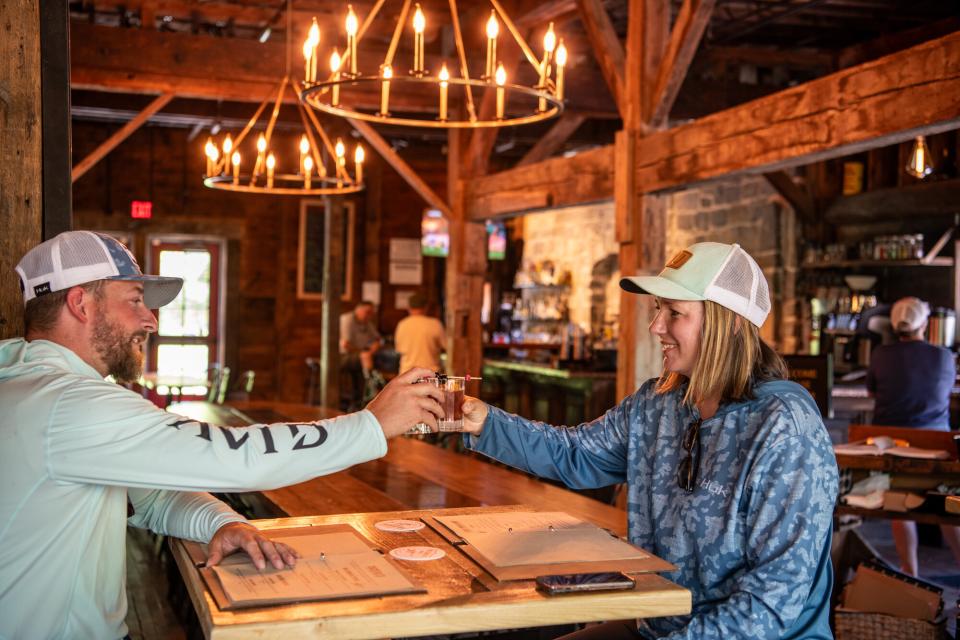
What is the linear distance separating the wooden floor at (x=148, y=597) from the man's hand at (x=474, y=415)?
1986 mm

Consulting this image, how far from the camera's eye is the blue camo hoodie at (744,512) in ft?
6.90

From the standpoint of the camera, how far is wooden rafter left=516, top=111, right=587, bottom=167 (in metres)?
8.98

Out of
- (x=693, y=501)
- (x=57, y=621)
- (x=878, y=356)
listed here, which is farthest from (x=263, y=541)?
(x=878, y=356)

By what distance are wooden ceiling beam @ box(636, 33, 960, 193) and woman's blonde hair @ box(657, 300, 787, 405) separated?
209cm

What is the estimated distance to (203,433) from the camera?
6.45 ft

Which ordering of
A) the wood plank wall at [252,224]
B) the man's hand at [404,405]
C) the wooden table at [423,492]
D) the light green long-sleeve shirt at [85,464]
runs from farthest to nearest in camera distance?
the wood plank wall at [252,224]
the wooden table at [423,492]
the man's hand at [404,405]
the light green long-sleeve shirt at [85,464]

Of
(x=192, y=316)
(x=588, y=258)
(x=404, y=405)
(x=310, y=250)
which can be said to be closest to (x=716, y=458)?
(x=404, y=405)

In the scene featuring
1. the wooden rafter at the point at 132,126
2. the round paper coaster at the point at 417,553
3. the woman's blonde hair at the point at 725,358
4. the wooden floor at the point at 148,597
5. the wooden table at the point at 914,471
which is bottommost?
the wooden floor at the point at 148,597

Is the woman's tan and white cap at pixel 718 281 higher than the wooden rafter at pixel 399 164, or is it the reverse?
the wooden rafter at pixel 399 164

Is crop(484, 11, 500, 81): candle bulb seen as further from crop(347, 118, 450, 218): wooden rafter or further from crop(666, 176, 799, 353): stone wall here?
crop(666, 176, 799, 353): stone wall

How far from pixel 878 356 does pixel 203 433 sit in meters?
5.11

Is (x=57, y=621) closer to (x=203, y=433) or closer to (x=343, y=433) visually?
(x=203, y=433)

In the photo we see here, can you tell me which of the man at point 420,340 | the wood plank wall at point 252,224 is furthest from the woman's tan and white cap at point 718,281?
the wood plank wall at point 252,224

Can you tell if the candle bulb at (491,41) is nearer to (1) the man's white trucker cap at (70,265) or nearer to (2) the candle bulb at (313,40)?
(2) the candle bulb at (313,40)
